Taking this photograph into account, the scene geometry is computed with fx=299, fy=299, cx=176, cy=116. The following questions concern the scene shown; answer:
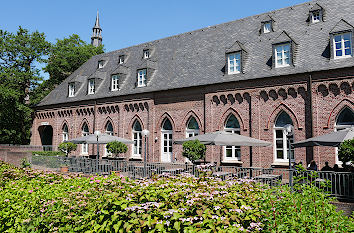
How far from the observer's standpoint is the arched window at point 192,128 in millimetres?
20844

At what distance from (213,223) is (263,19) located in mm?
19927

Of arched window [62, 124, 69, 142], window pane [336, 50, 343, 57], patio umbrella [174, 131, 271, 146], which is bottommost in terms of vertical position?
patio umbrella [174, 131, 271, 146]

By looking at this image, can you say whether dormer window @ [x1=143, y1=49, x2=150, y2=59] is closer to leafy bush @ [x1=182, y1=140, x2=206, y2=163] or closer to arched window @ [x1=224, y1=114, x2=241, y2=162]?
arched window @ [x1=224, y1=114, x2=241, y2=162]

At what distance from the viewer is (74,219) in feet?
16.4

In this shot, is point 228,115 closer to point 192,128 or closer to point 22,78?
point 192,128

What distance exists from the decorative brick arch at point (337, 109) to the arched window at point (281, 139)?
2.21m

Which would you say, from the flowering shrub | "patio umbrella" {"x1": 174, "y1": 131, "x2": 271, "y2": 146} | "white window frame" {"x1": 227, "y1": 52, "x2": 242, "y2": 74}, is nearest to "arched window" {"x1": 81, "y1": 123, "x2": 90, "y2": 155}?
"white window frame" {"x1": 227, "y1": 52, "x2": 242, "y2": 74}

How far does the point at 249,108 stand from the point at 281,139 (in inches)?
103

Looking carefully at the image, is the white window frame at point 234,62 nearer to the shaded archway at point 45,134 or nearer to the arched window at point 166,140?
the arched window at point 166,140

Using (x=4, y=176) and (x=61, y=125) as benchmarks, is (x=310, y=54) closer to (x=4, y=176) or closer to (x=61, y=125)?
(x=4, y=176)

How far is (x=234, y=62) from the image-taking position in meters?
19.9

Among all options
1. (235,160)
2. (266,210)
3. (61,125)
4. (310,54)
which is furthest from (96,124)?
(266,210)

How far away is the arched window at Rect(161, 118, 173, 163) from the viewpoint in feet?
72.6

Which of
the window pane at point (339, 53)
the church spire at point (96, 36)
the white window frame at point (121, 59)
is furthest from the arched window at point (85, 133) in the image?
the church spire at point (96, 36)
